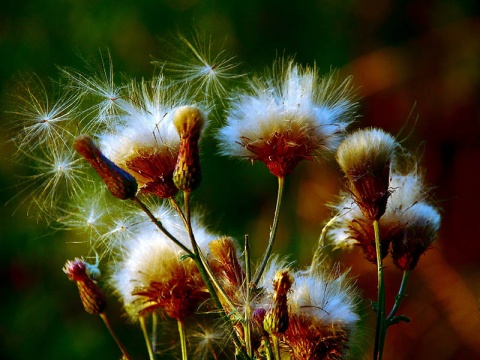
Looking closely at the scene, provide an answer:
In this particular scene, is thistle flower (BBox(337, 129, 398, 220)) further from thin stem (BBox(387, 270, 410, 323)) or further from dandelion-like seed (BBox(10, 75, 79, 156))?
dandelion-like seed (BBox(10, 75, 79, 156))

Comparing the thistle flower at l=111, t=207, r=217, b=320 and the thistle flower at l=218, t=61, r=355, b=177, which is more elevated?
the thistle flower at l=218, t=61, r=355, b=177

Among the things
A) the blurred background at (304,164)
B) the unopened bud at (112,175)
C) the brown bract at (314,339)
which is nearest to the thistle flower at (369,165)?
the brown bract at (314,339)

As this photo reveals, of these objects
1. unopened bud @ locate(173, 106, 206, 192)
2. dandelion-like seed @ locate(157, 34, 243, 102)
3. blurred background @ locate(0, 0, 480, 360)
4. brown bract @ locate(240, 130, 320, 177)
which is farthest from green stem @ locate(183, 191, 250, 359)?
blurred background @ locate(0, 0, 480, 360)

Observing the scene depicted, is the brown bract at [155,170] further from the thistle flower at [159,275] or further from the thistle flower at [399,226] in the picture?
the thistle flower at [399,226]

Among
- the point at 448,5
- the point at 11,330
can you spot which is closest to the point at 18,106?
the point at 11,330

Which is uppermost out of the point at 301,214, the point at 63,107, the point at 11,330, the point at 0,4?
the point at 0,4

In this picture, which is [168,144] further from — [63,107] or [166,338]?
[166,338]
